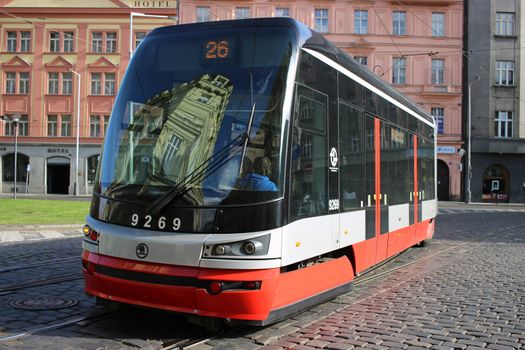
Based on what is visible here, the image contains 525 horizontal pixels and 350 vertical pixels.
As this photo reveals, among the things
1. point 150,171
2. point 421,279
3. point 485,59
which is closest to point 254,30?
point 150,171

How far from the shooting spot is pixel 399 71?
4422 cm

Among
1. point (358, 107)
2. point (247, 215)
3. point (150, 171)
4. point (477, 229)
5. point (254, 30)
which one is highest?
point (254, 30)

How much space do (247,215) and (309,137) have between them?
1.26 metres

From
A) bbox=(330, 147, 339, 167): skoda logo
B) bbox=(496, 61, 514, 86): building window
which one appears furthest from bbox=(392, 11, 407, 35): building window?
bbox=(330, 147, 339, 167): skoda logo

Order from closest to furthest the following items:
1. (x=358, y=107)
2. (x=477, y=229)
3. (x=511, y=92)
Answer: (x=358, y=107) → (x=477, y=229) → (x=511, y=92)

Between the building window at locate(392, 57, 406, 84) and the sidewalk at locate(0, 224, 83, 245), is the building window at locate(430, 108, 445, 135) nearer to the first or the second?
the building window at locate(392, 57, 406, 84)

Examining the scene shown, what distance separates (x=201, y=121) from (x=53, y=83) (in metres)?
43.5

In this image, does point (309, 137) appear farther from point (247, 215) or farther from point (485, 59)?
point (485, 59)

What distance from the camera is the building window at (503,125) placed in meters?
43.5

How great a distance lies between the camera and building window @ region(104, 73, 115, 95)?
4441 centimetres

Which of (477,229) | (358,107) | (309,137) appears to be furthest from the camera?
(477,229)

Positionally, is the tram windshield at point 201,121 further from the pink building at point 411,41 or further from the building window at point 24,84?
the building window at point 24,84

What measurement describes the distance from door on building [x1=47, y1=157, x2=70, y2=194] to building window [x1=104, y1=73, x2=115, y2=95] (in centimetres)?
649

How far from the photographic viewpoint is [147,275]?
4.85 meters
